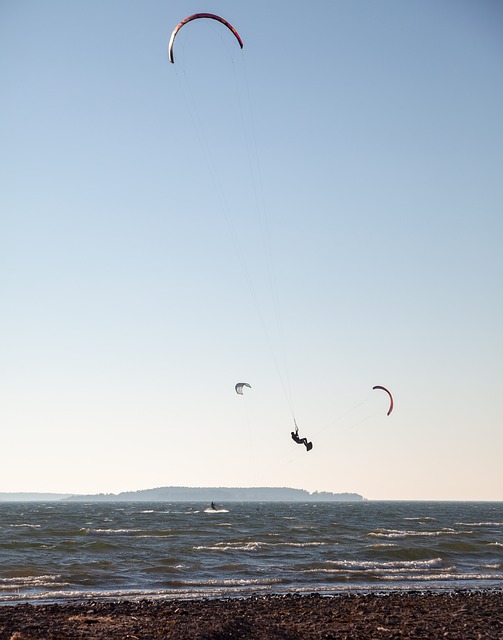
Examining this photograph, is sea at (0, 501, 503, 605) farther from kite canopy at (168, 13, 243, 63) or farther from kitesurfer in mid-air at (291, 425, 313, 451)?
kite canopy at (168, 13, 243, 63)

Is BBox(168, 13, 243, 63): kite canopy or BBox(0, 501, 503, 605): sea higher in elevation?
BBox(168, 13, 243, 63): kite canopy

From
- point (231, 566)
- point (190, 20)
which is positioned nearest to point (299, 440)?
point (231, 566)

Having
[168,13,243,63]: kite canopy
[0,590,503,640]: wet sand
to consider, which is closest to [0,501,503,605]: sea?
[0,590,503,640]: wet sand

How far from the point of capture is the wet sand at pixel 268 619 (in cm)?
1203

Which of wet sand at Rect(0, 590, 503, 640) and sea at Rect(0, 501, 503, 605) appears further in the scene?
sea at Rect(0, 501, 503, 605)

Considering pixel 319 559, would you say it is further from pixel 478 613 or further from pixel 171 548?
pixel 478 613

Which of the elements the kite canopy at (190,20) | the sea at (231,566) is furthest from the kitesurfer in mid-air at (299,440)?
the kite canopy at (190,20)

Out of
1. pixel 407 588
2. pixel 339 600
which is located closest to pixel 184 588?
pixel 339 600

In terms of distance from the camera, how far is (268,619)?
13625 millimetres

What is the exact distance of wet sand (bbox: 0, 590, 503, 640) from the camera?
39.5ft

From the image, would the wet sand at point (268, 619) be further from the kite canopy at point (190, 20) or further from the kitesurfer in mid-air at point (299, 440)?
the kite canopy at point (190, 20)

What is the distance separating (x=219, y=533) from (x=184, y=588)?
22.0 metres

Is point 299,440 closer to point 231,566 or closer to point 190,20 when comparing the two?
point 231,566

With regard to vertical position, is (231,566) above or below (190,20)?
below
